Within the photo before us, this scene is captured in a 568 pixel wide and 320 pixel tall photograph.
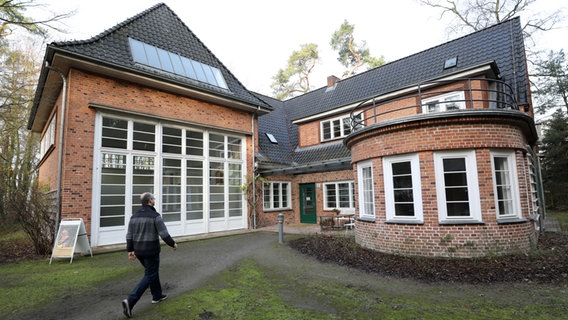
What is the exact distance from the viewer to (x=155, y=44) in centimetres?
1137

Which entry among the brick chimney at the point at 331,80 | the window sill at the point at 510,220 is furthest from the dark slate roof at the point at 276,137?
the window sill at the point at 510,220

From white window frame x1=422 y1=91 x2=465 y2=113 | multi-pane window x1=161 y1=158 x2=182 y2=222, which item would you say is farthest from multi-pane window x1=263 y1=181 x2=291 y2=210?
white window frame x1=422 y1=91 x2=465 y2=113

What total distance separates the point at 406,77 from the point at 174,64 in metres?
10.1

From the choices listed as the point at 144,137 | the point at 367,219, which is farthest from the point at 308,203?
the point at 144,137

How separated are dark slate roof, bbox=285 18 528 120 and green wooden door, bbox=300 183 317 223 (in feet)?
15.5

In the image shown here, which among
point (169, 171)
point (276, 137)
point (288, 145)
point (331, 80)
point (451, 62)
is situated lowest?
point (169, 171)

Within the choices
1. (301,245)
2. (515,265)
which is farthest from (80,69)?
(515,265)

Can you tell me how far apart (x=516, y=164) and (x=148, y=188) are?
35.2ft

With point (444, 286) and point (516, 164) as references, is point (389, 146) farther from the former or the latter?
point (444, 286)

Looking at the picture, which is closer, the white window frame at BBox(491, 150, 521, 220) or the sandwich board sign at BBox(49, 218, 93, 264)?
the white window frame at BBox(491, 150, 521, 220)

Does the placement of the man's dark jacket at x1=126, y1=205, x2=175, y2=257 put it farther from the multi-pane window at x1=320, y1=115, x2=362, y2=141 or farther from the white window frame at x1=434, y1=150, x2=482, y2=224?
the multi-pane window at x1=320, y1=115, x2=362, y2=141

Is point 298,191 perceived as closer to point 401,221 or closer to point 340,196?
point 340,196

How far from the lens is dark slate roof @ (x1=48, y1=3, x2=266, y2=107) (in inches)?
351

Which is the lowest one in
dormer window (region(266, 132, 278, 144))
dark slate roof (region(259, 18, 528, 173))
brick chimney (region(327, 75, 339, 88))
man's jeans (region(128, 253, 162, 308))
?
man's jeans (region(128, 253, 162, 308))
